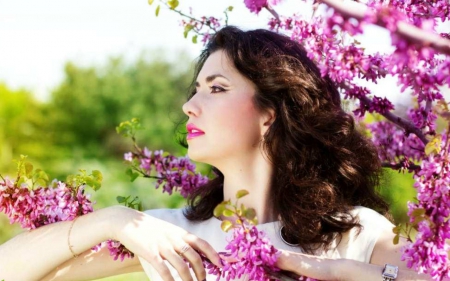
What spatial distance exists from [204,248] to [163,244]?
0.13m

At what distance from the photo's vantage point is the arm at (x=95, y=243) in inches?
81.4

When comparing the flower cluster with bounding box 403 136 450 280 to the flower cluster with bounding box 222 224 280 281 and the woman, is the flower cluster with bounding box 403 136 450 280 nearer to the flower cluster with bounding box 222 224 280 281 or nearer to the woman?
the flower cluster with bounding box 222 224 280 281

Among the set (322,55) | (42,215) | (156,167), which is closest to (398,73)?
(322,55)

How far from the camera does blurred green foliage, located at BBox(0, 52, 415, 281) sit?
16.7 m

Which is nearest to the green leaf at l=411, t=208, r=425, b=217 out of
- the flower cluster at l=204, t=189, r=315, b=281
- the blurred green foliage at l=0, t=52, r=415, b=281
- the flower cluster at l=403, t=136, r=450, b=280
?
the flower cluster at l=403, t=136, r=450, b=280

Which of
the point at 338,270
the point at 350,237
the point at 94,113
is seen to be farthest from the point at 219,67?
the point at 94,113

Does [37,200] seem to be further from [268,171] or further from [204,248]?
[268,171]

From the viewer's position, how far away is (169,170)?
3.05 m

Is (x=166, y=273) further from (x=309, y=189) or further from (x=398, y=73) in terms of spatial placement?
(x=398, y=73)

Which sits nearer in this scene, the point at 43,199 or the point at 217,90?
the point at 43,199

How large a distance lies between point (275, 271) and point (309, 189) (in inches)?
25.6

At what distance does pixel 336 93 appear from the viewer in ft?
8.98

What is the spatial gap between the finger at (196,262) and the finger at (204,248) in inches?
1.1

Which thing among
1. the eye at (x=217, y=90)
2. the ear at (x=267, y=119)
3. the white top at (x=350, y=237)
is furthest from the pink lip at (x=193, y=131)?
the white top at (x=350, y=237)
